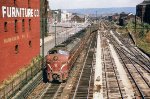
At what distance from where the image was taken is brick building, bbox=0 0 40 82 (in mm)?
30908

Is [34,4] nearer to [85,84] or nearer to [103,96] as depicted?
[85,84]

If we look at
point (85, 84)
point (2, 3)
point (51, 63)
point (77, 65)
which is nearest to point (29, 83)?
point (51, 63)

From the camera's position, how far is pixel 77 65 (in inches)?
1750

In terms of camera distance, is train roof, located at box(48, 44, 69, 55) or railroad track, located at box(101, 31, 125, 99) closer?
railroad track, located at box(101, 31, 125, 99)

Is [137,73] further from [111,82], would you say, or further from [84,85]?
[84,85]

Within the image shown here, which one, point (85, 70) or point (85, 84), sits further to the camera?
point (85, 70)

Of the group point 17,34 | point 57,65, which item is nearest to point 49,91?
point 57,65

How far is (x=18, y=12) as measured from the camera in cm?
3562

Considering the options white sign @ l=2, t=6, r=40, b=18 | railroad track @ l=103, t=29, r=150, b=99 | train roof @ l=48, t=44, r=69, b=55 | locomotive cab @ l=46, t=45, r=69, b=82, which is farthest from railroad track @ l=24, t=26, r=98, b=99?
white sign @ l=2, t=6, r=40, b=18

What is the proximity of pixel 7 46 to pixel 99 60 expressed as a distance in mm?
21357

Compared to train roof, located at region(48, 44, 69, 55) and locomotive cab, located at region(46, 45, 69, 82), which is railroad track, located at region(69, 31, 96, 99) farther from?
train roof, located at region(48, 44, 69, 55)

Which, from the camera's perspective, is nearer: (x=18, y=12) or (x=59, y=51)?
(x=59, y=51)

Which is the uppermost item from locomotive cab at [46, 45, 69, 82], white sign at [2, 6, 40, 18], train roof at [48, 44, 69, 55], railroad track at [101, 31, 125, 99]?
white sign at [2, 6, 40, 18]

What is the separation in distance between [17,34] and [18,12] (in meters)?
2.49
